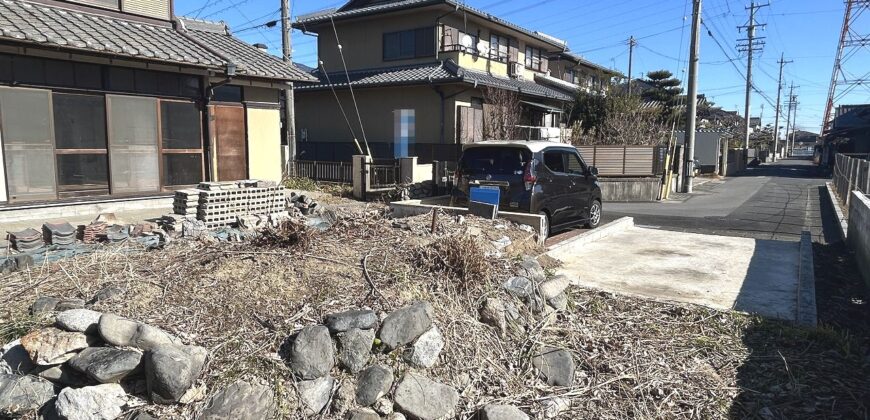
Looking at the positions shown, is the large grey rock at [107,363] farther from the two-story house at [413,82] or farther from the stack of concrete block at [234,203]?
the two-story house at [413,82]

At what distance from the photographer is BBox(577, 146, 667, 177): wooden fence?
Answer: 705 inches

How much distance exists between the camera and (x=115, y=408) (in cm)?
319

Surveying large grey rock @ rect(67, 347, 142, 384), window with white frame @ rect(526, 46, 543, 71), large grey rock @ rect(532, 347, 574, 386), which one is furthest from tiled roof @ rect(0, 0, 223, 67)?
window with white frame @ rect(526, 46, 543, 71)

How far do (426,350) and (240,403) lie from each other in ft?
4.15

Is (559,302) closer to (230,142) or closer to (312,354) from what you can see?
(312,354)

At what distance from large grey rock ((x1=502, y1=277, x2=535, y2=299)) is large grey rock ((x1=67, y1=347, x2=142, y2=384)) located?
289cm

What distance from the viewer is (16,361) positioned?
11.1 feet


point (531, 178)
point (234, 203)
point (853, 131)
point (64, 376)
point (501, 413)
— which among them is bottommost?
point (501, 413)

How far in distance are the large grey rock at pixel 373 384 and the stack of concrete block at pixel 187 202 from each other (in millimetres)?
6218

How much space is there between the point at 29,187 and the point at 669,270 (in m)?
9.73

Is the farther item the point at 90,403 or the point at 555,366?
the point at 555,366

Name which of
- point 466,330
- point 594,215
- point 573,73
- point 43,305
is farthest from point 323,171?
point 573,73

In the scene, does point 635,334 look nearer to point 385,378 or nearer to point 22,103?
point 385,378

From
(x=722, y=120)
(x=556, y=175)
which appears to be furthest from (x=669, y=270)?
(x=722, y=120)
